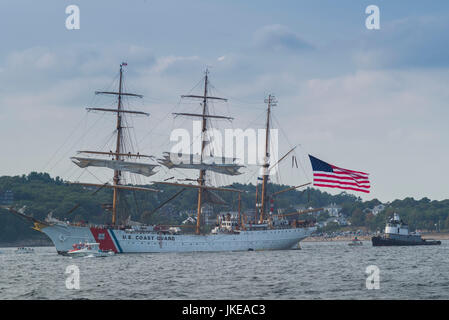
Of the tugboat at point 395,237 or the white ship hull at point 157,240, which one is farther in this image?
the tugboat at point 395,237

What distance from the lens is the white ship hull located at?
86.9 metres

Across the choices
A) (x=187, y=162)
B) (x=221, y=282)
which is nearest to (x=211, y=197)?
(x=187, y=162)

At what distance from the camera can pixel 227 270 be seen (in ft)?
187

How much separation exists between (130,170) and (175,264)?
30.5m

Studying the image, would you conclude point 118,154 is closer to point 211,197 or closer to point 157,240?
point 157,240

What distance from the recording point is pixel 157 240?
90812mm

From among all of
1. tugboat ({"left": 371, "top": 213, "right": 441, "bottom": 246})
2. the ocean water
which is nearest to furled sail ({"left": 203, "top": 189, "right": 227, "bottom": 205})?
the ocean water

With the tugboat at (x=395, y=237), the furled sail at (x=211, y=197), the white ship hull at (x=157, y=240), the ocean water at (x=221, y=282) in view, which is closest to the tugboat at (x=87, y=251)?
the white ship hull at (x=157, y=240)

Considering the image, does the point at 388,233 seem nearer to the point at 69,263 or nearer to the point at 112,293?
the point at 69,263

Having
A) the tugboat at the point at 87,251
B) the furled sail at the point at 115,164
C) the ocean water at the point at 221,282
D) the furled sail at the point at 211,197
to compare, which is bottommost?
the ocean water at the point at 221,282

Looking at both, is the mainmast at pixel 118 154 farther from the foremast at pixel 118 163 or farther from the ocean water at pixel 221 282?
the ocean water at pixel 221 282

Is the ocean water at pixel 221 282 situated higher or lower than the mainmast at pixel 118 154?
lower

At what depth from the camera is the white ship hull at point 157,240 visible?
86.9 meters
